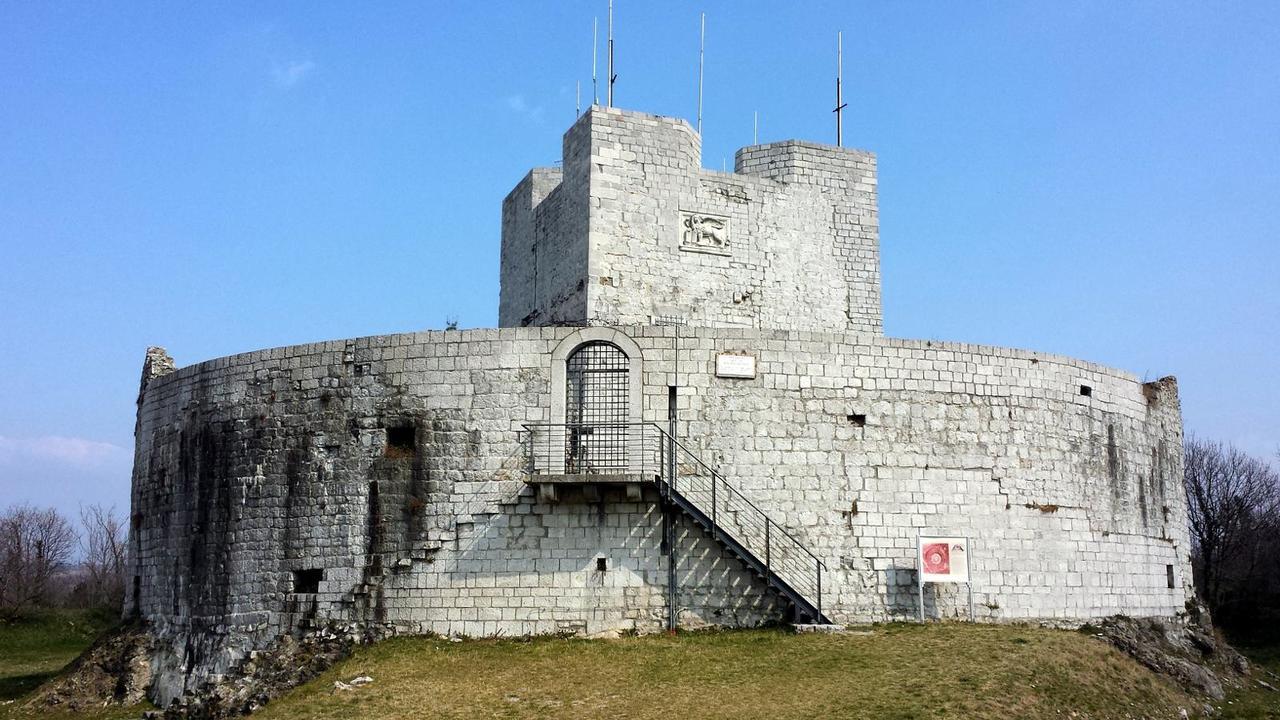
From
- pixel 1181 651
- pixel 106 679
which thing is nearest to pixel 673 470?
pixel 1181 651

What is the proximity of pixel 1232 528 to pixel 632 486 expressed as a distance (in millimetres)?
36672

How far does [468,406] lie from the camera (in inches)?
843

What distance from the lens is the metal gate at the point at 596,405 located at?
21.2 m

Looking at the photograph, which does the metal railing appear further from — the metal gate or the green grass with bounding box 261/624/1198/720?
the green grass with bounding box 261/624/1198/720

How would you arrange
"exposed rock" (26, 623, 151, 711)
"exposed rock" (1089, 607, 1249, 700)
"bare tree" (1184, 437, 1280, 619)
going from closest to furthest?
"exposed rock" (1089, 607, 1249, 700) < "exposed rock" (26, 623, 151, 711) < "bare tree" (1184, 437, 1280, 619)

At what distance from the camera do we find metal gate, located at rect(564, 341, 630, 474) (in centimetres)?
2120

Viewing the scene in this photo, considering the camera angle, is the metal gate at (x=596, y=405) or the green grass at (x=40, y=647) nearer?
the metal gate at (x=596, y=405)

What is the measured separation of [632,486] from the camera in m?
20.3

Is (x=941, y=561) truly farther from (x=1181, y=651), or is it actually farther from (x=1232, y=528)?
(x=1232, y=528)

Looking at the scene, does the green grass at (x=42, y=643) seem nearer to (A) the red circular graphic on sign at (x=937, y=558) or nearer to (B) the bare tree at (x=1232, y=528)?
(A) the red circular graphic on sign at (x=937, y=558)

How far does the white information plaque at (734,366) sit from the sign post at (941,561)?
4119 millimetres

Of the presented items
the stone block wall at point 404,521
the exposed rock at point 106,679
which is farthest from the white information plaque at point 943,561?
the exposed rock at point 106,679

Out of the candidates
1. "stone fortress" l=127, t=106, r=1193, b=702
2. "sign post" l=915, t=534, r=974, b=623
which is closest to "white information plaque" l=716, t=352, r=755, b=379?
"stone fortress" l=127, t=106, r=1193, b=702

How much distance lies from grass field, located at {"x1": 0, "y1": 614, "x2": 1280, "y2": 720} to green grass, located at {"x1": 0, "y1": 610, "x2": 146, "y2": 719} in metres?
7.65
